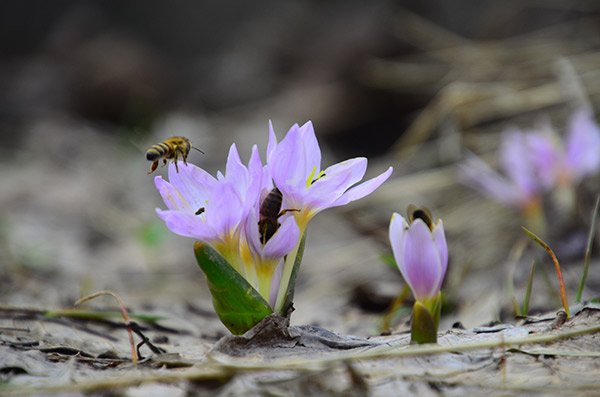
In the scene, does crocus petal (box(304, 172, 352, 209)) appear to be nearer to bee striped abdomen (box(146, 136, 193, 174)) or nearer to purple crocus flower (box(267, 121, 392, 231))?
purple crocus flower (box(267, 121, 392, 231))

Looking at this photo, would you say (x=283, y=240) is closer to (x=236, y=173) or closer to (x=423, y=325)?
(x=236, y=173)

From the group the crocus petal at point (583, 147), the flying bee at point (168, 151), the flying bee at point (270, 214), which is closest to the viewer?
the flying bee at point (270, 214)

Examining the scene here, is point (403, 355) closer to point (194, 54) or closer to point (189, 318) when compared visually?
point (189, 318)

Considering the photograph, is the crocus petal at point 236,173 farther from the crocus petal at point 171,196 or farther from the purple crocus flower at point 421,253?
the purple crocus flower at point 421,253

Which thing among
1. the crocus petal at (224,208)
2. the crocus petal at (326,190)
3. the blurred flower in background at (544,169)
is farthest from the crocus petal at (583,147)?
the crocus petal at (224,208)

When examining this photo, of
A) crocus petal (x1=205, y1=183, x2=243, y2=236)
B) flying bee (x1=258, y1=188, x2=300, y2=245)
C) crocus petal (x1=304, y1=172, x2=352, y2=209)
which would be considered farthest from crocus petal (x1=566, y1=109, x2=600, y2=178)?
crocus petal (x1=205, y1=183, x2=243, y2=236)

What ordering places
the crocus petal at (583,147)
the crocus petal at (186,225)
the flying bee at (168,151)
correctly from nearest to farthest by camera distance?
the crocus petal at (186,225) → the flying bee at (168,151) → the crocus petal at (583,147)
